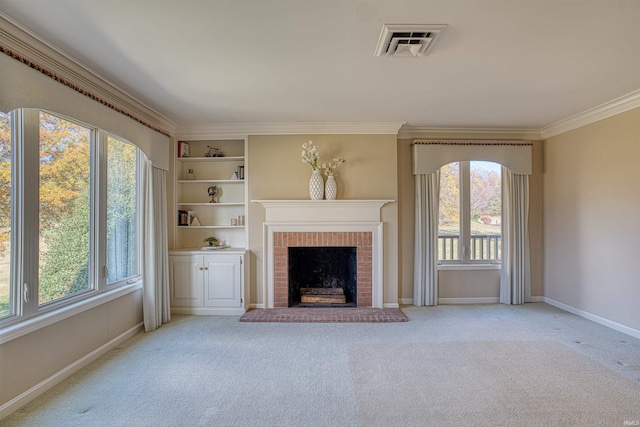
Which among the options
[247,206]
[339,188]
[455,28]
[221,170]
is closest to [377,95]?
[455,28]

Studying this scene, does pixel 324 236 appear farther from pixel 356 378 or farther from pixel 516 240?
pixel 516 240

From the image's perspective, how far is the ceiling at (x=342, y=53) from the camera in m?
1.81

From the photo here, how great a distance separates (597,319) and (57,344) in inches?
221

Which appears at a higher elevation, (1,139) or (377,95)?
(377,95)

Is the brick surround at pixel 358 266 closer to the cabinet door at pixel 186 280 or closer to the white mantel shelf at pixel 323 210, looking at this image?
the white mantel shelf at pixel 323 210

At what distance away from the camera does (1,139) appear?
80.0 inches

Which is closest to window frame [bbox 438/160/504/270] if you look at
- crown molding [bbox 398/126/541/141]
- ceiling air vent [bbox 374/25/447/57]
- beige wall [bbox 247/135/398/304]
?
crown molding [bbox 398/126/541/141]

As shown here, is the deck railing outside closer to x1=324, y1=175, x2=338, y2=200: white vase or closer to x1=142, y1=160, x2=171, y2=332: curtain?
x1=324, y1=175, x2=338, y2=200: white vase

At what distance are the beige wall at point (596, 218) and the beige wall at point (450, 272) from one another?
101 millimetres

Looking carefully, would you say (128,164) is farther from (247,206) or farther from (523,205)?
(523,205)

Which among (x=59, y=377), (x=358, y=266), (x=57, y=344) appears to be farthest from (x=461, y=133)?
(x=59, y=377)

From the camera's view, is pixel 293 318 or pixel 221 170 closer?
pixel 293 318

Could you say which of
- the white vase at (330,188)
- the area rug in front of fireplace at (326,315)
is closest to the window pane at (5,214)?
the area rug in front of fireplace at (326,315)

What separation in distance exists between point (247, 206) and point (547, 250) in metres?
4.44
